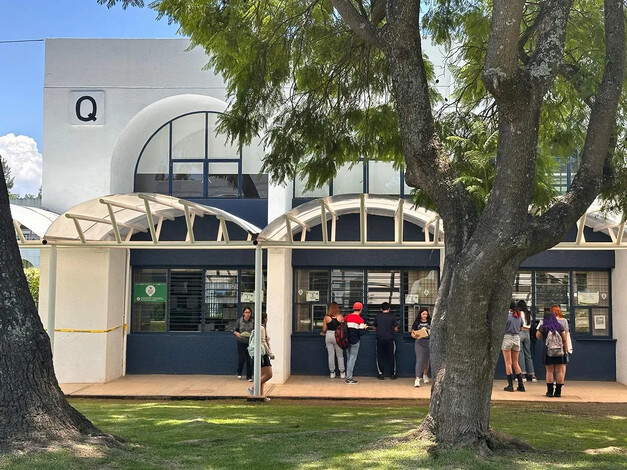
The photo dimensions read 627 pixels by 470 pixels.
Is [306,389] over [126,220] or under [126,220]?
under

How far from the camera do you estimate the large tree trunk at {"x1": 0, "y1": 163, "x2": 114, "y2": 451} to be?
7266mm

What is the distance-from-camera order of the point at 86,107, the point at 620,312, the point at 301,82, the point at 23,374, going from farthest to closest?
the point at 86,107 < the point at 620,312 < the point at 301,82 < the point at 23,374

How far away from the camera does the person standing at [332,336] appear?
16.8 metres

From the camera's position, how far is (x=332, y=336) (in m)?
16.8

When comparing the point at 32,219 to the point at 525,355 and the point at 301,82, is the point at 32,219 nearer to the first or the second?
the point at 301,82

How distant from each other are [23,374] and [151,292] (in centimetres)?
1060

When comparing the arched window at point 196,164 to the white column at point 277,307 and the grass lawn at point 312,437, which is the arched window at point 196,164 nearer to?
the white column at point 277,307

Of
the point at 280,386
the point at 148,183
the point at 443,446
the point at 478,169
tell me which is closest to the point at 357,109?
the point at 478,169

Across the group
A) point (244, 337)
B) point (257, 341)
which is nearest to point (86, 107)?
point (244, 337)

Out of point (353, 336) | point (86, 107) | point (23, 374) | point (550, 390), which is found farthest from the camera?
point (86, 107)

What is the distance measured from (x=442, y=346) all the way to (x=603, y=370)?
10130 mm

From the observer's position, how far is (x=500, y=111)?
7535mm

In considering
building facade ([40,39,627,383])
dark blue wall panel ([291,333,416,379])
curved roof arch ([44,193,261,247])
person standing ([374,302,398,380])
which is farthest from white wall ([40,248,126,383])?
person standing ([374,302,398,380])

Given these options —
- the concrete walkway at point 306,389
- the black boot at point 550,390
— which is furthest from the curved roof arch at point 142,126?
the black boot at point 550,390
